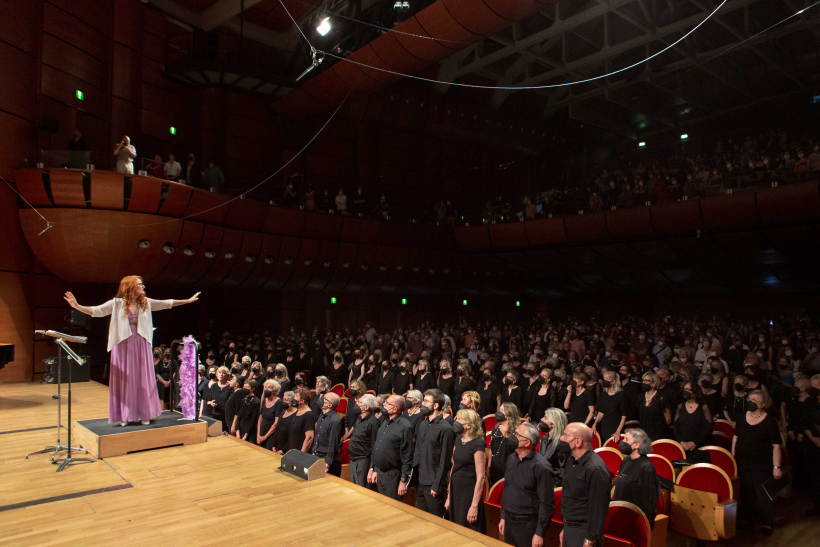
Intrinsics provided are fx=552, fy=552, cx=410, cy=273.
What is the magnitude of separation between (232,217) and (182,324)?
349 cm

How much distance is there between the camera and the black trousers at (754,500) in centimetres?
498

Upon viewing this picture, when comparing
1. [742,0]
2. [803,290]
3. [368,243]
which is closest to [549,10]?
[742,0]

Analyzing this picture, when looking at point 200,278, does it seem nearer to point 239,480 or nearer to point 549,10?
point 239,480

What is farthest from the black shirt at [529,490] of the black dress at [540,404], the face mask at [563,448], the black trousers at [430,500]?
A: the black dress at [540,404]

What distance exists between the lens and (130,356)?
16.1 feet

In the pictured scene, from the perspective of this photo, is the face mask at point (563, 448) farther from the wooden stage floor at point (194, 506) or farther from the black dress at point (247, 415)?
the black dress at point (247, 415)

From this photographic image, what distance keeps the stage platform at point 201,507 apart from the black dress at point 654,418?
1236 millimetres

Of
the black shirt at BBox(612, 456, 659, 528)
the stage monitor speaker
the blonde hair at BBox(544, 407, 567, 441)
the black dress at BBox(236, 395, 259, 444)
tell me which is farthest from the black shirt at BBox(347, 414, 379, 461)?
the black shirt at BBox(612, 456, 659, 528)

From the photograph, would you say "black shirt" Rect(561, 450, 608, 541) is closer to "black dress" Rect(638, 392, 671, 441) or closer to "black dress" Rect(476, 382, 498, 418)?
"black dress" Rect(638, 392, 671, 441)

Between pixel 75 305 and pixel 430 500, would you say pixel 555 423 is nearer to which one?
pixel 430 500

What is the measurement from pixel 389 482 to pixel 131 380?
2458 mm

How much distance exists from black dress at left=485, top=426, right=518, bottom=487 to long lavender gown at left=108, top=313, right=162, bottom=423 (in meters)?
3.07

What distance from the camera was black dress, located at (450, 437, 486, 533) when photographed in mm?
4383

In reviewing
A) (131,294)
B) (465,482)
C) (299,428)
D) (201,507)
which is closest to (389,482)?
(465,482)
